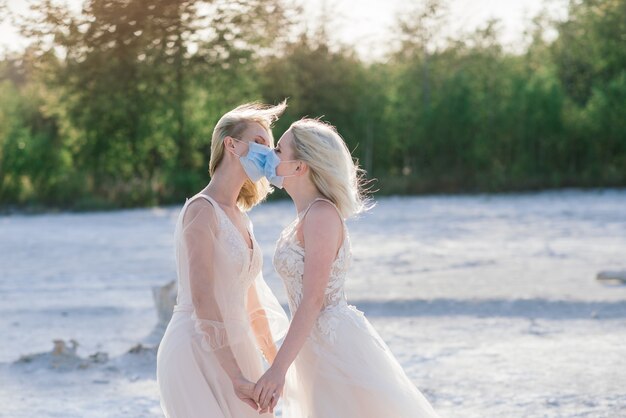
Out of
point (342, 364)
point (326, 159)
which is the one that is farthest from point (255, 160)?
point (342, 364)

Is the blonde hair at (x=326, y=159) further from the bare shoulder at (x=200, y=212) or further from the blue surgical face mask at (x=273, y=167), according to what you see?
the bare shoulder at (x=200, y=212)

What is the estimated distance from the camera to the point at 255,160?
337 centimetres

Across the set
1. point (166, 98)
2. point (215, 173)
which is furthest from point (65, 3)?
point (166, 98)

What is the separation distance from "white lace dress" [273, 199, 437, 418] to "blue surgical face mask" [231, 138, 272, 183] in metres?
0.21

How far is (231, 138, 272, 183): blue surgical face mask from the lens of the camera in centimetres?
336

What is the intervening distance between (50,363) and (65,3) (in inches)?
128

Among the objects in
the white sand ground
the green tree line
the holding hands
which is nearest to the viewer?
the holding hands

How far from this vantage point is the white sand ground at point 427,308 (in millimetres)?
6629

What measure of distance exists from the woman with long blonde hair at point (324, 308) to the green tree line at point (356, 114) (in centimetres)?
2392

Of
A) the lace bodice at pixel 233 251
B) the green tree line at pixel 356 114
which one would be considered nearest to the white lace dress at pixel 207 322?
the lace bodice at pixel 233 251

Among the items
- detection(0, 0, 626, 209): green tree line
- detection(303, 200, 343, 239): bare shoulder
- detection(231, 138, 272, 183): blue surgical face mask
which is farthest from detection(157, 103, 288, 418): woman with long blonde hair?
detection(0, 0, 626, 209): green tree line

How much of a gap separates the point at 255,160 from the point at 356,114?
92.7 feet

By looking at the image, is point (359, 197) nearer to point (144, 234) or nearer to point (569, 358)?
point (569, 358)

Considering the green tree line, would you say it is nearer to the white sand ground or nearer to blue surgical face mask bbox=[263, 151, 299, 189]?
the white sand ground
